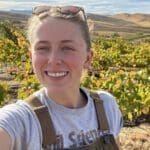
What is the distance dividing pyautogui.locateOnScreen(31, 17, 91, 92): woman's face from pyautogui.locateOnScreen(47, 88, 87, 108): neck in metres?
0.03

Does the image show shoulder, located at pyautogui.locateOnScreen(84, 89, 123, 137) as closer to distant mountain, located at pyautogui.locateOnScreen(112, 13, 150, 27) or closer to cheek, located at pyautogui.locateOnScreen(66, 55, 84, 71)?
cheek, located at pyautogui.locateOnScreen(66, 55, 84, 71)

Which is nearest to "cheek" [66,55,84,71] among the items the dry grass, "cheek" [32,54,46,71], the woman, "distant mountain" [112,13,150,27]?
the woman

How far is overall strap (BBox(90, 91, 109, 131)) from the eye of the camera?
1.98 metres

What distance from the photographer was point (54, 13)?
1.85 metres

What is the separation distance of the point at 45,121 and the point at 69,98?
196mm

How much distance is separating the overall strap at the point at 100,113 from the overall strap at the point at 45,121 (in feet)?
0.94

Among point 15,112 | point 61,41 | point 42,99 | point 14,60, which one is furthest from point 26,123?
point 14,60

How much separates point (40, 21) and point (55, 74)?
0.69 ft

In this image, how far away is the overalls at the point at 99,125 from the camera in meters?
1.74

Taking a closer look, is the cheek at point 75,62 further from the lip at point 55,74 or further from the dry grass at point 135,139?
the dry grass at point 135,139

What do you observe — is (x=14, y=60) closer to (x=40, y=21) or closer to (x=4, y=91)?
(x=4, y=91)

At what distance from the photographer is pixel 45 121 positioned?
69.1 inches

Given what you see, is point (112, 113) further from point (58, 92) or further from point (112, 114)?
point (58, 92)

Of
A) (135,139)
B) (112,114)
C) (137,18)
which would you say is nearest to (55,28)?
(112,114)
